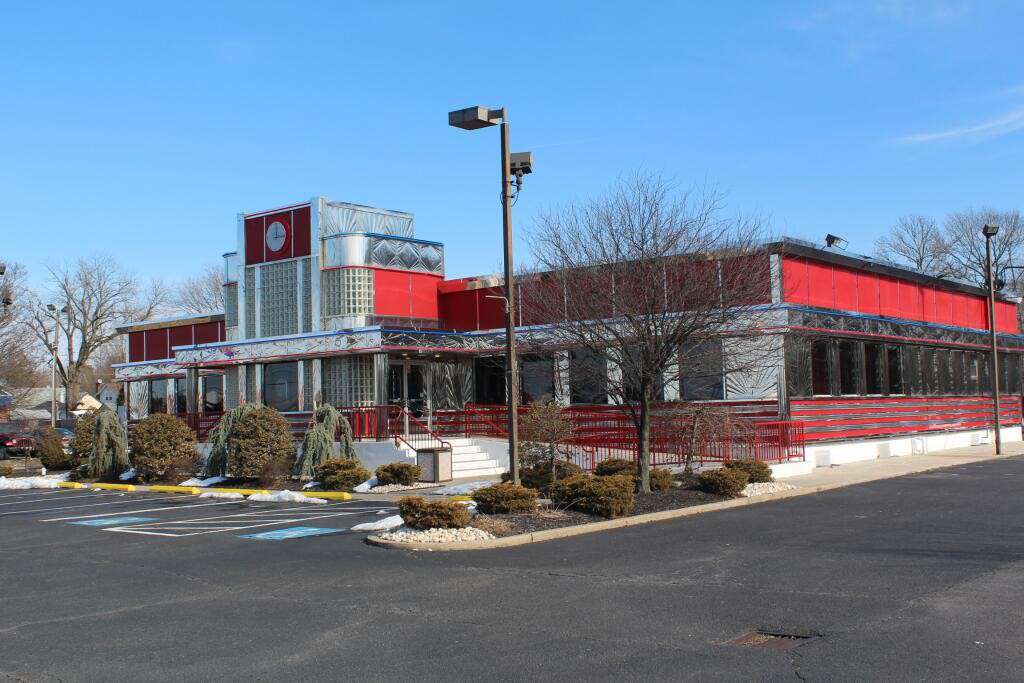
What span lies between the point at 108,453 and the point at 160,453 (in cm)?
232

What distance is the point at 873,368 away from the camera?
98.3ft

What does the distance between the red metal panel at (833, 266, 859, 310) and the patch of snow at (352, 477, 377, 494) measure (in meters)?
14.6

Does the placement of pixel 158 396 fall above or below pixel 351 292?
below

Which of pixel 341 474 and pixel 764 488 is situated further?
pixel 341 474

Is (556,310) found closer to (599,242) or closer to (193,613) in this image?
(599,242)

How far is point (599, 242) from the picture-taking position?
1822 cm

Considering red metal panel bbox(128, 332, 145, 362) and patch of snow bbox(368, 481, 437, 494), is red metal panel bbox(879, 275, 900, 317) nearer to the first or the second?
patch of snow bbox(368, 481, 437, 494)

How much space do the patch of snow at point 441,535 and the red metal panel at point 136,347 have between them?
32.4 metres

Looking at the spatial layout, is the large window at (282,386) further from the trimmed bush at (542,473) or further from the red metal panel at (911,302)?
the red metal panel at (911,302)

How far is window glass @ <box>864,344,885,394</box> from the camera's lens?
29.7 meters

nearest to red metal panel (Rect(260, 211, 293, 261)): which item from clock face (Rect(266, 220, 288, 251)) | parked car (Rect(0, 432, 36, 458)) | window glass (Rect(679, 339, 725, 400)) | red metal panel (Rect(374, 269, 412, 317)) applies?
clock face (Rect(266, 220, 288, 251))

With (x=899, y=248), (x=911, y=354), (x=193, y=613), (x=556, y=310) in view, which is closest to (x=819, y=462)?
(x=911, y=354)

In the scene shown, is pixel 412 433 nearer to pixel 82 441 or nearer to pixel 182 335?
pixel 82 441

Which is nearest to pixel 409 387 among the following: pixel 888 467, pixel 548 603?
pixel 888 467
